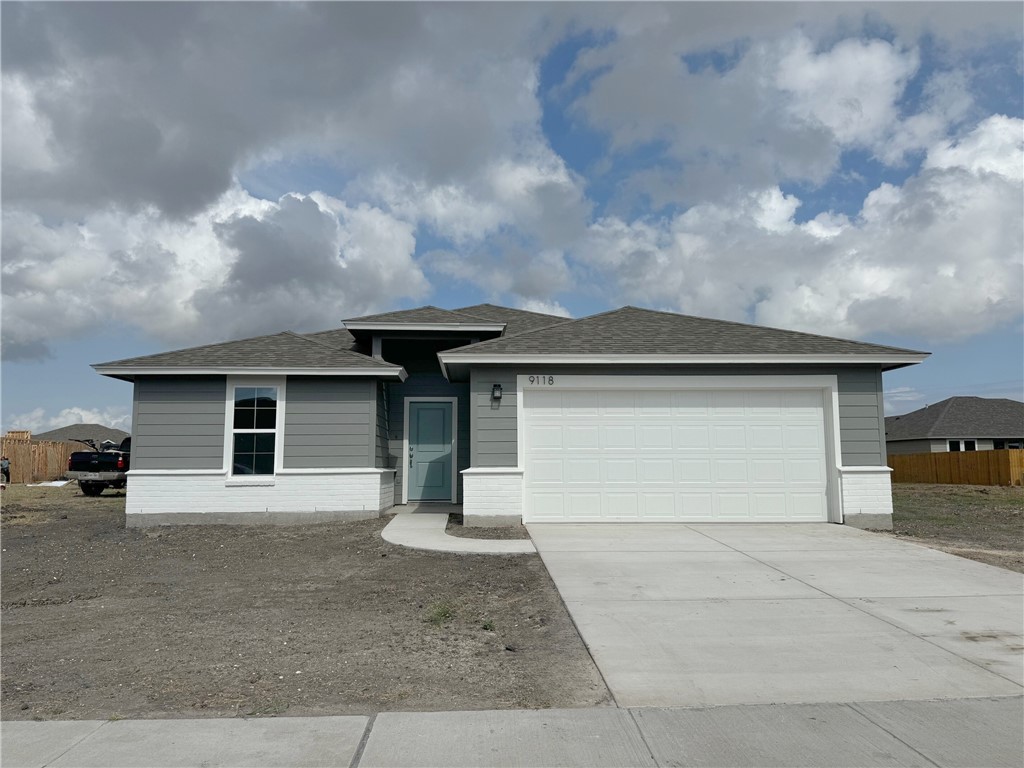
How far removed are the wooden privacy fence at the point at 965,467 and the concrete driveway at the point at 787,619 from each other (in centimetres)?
2254

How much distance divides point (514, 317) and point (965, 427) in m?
32.1

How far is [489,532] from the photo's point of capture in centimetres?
1072

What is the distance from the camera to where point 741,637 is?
18.0ft

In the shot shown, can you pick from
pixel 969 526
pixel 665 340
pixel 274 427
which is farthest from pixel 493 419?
pixel 969 526

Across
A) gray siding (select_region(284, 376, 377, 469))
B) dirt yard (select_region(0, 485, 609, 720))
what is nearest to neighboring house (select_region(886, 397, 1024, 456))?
gray siding (select_region(284, 376, 377, 469))

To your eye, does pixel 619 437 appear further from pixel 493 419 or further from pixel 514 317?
pixel 514 317

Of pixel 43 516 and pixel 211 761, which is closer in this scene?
pixel 211 761

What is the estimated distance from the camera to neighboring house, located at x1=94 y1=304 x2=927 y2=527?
11547 mm

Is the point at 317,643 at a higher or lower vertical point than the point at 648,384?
lower

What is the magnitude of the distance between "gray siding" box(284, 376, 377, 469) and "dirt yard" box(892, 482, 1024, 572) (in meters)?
8.81

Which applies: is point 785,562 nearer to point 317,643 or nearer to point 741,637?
point 741,637

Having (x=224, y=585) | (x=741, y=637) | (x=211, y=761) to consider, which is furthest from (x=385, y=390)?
(x=211, y=761)

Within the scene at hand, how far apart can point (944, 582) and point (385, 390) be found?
32.9ft

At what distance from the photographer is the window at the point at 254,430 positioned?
12516mm
